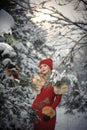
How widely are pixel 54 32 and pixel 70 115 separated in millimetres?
934

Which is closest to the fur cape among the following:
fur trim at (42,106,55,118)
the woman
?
the woman

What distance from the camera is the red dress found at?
172 inches

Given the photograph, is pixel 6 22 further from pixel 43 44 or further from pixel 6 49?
pixel 43 44

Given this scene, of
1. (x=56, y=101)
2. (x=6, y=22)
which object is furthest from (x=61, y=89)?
(x=6, y=22)

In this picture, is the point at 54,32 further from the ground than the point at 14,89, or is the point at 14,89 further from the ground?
the point at 54,32

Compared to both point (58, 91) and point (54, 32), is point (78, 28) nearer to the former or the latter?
point (54, 32)

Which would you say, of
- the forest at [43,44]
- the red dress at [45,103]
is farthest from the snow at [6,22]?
the red dress at [45,103]

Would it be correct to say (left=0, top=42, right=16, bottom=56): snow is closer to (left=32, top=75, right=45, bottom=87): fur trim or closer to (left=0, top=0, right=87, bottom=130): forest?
(left=0, top=0, right=87, bottom=130): forest

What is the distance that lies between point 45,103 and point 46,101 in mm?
25

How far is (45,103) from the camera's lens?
14.4 ft

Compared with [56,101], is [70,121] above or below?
below

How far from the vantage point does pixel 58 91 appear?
4410mm

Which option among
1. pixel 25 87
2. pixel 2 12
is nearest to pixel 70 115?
pixel 25 87

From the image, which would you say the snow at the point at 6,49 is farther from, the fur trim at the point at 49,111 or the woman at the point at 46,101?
the fur trim at the point at 49,111
